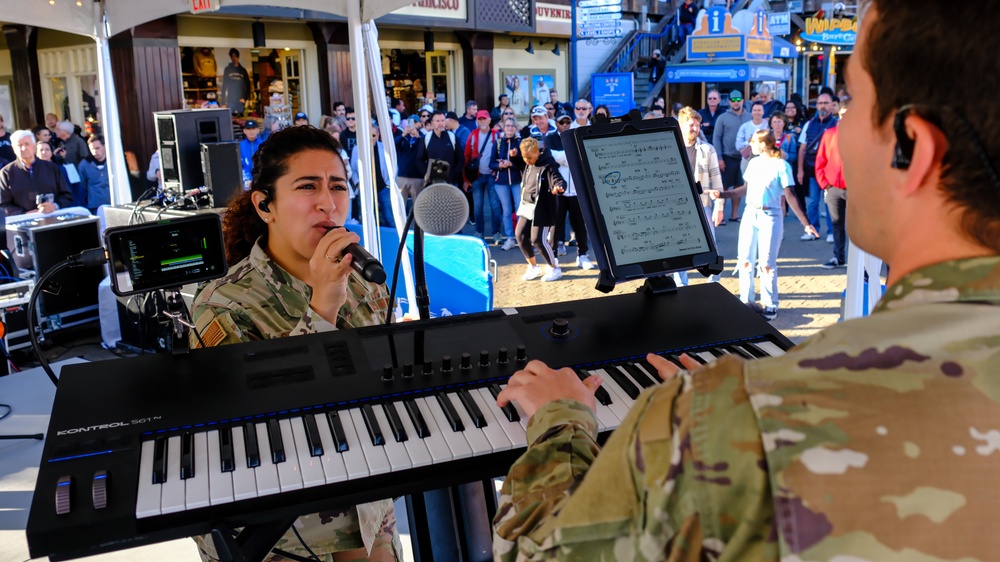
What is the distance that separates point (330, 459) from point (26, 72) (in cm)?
1461

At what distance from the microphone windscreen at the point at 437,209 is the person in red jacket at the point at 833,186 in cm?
565

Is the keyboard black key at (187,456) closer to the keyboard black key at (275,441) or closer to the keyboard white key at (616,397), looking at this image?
the keyboard black key at (275,441)

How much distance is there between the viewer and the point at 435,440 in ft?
4.77

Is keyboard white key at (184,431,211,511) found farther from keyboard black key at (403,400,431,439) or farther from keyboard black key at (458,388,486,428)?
keyboard black key at (458,388,486,428)

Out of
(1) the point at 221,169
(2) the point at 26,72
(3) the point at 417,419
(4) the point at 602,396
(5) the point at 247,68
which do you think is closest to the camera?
(3) the point at 417,419

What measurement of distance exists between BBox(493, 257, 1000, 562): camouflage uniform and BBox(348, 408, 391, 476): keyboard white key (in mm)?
648

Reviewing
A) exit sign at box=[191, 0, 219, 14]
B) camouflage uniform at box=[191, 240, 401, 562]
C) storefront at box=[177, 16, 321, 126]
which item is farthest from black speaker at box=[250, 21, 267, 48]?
camouflage uniform at box=[191, 240, 401, 562]

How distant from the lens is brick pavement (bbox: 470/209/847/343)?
23.5ft

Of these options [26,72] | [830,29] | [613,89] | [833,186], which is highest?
[830,29]

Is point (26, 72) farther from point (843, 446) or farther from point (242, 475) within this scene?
point (843, 446)

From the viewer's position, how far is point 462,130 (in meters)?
11.1

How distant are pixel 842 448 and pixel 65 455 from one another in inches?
45.9

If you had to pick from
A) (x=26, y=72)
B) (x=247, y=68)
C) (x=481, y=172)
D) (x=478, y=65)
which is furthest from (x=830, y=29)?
(x=26, y=72)

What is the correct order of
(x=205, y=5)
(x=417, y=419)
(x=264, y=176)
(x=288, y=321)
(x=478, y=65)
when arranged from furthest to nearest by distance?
(x=478, y=65), (x=205, y=5), (x=264, y=176), (x=288, y=321), (x=417, y=419)
